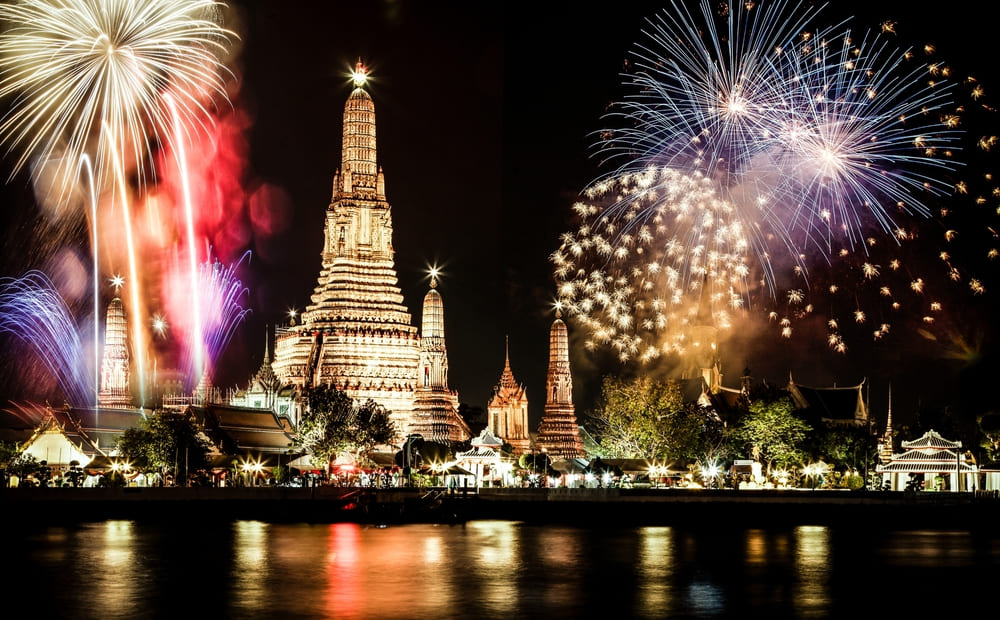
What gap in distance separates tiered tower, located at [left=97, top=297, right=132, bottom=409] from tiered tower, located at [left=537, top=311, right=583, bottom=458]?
31.4 m

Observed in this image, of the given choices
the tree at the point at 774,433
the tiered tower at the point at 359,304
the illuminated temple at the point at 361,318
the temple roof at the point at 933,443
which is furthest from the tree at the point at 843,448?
the tiered tower at the point at 359,304

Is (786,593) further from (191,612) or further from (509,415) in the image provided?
(509,415)

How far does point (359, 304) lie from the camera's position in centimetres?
10069

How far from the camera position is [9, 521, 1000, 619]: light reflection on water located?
31.0m

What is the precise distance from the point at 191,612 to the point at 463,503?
3149 centimetres

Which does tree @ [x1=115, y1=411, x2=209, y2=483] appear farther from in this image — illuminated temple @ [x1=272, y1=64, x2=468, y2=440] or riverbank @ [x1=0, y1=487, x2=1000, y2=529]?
illuminated temple @ [x1=272, y1=64, x2=468, y2=440]

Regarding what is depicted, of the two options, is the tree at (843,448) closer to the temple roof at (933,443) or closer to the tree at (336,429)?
the temple roof at (933,443)

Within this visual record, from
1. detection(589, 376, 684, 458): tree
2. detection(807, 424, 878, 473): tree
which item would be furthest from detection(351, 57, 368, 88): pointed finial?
detection(807, 424, 878, 473): tree

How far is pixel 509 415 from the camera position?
9950 cm

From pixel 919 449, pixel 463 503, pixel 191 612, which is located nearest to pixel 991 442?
pixel 919 449

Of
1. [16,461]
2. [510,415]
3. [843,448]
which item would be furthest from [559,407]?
[16,461]

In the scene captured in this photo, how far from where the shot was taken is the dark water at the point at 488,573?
30.9m

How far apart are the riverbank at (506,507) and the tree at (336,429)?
11100mm

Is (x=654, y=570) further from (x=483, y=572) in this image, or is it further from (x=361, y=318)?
(x=361, y=318)
